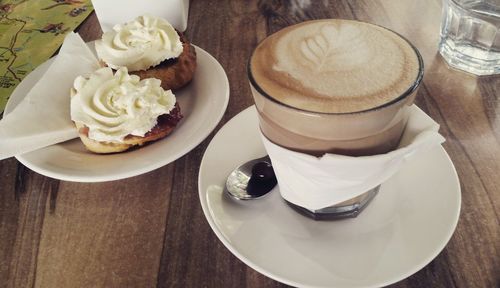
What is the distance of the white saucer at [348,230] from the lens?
463mm

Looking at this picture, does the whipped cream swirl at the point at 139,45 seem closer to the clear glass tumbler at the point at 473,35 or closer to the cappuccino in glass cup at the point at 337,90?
the cappuccino in glass cup at the point at 337,90

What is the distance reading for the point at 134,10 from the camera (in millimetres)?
994

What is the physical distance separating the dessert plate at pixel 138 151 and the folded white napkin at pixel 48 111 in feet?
0.06

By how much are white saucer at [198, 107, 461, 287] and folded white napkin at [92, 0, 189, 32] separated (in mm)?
515

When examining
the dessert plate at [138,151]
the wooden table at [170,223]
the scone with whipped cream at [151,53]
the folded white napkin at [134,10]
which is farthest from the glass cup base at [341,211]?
the folded white napkin at [134,10]

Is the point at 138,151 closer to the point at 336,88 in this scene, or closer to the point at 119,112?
the point at 119,112

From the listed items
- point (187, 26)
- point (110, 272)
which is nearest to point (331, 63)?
point (110, 272)

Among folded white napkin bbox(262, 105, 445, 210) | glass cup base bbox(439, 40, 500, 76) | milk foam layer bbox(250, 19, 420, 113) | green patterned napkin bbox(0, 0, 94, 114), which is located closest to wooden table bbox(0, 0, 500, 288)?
glass cup base bbox(439, 40, 500, 76)

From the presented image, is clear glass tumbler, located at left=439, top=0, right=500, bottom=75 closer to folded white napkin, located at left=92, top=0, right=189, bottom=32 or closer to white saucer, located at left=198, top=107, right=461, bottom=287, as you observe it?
white saucer, located at left=198, top=107, right=461, bottom=287

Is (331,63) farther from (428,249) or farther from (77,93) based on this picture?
(77,93)

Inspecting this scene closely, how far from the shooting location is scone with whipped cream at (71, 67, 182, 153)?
2.31 ft

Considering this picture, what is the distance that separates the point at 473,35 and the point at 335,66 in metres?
0.50

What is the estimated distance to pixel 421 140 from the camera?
465 millimetres

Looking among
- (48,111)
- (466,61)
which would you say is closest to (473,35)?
(466,61)
